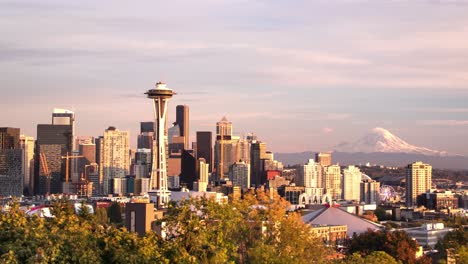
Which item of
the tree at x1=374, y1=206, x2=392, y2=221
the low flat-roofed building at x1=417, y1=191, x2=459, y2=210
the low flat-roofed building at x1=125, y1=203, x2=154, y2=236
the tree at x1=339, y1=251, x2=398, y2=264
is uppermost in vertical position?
the low flat-roofed building at x1=125, y1=203, x2=154, y2=236

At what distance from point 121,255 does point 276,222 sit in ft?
67.4

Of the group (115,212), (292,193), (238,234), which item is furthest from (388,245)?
(292,193)

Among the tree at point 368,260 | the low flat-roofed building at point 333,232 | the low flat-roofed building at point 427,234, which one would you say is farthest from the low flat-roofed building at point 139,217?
the low flat-roofed building at point 427,234

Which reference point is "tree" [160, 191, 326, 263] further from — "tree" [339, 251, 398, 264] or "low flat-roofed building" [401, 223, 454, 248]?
"low flat-roofed building" [401, 223, 454, 248]

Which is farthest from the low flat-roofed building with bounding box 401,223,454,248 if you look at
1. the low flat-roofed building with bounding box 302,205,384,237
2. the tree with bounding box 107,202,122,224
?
the tree with bounding box 107,202,122,224

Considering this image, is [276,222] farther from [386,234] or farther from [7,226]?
[386,234]

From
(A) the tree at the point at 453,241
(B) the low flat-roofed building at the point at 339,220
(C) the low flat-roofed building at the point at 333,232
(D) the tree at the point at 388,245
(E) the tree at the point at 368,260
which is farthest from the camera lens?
(B) the low flat-roofed building at the point at 339,220

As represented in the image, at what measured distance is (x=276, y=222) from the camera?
47.3 m

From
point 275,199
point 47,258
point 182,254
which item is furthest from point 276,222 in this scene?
point 47,258

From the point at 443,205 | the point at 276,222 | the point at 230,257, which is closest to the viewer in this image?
the point at 230,257

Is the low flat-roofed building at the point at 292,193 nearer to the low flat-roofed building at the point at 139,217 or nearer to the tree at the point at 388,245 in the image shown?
the tree at the point at 388,245

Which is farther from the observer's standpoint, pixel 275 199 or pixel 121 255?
pixel 275 199

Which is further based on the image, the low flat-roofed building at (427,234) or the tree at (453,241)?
the low flat-roofed building at (427,234)

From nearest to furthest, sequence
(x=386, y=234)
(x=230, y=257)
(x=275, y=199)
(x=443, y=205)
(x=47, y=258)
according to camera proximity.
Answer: (x=47, y=258), (x=230, y=257), (x=275, y=199), (x=386, y=234), (x=443, y=205)
